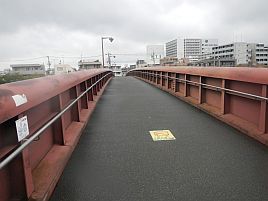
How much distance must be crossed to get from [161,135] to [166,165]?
1.66 meters

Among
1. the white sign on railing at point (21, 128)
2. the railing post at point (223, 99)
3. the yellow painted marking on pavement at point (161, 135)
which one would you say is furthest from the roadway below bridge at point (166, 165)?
the white sign on railing at point (21, 128)

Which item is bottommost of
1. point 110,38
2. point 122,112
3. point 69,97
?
point 122,112

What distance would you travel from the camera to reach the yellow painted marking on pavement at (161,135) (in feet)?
18.2

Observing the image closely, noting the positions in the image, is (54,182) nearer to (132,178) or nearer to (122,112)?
(132,178)

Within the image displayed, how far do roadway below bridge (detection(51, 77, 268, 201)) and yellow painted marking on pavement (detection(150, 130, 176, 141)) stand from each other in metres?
0.12

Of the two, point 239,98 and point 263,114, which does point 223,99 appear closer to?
point 239,98

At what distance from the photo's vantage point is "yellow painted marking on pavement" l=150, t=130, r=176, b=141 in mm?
5547

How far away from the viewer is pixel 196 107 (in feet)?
29.3

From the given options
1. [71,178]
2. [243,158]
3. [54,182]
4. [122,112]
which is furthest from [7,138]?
[122,112]

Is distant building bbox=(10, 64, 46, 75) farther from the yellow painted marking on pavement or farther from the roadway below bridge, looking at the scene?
the roadway below bridge

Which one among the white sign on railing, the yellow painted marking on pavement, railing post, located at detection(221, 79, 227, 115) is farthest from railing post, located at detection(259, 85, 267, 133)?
the white sign on railing

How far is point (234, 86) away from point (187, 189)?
3.77 meters

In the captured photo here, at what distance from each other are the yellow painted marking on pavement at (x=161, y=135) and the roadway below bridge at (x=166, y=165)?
0.38ft

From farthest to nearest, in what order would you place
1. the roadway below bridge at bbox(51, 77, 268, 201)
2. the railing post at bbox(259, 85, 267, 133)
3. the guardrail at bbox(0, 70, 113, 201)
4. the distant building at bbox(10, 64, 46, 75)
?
the distant building at bbox(10, 64, 46, 75)
the railing post at bbox(259, 85, 267, 133)
the roadway below bridge at bbox(51, 77, 268, 201)
the guardrail at bbox(0, 70, 113, 201)
